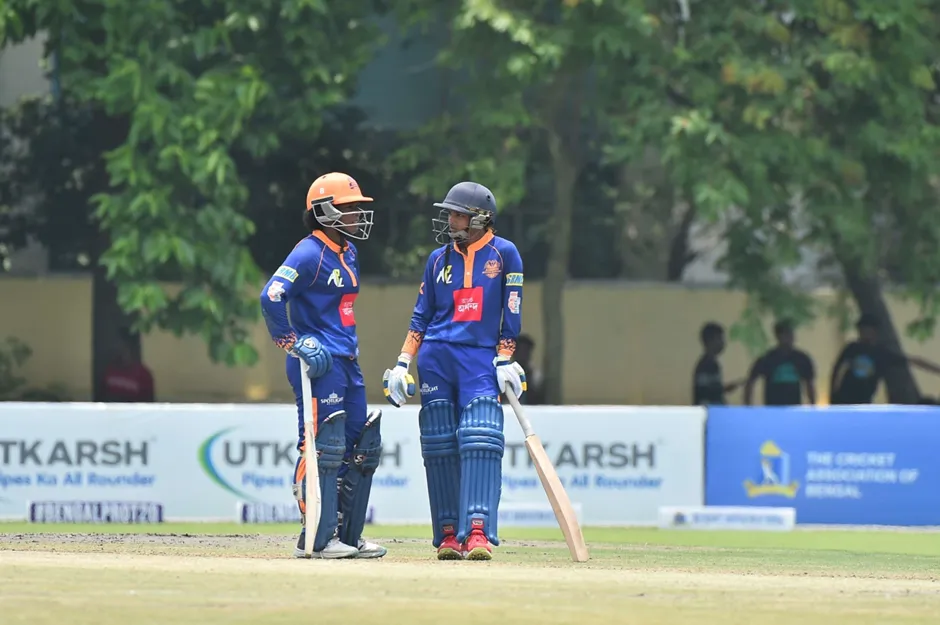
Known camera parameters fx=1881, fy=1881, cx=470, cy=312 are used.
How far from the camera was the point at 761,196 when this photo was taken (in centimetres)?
2062

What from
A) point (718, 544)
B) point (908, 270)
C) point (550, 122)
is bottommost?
point (718, 544)

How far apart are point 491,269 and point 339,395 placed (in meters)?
1.12

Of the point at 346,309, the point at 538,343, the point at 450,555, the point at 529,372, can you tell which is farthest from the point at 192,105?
the point at 450,555

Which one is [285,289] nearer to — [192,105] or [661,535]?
[661,535]

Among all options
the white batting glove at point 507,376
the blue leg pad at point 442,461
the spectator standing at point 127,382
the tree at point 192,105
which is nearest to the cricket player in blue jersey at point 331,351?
the blue leg pad at point 442,461

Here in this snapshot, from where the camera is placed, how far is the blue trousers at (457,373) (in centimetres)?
1064

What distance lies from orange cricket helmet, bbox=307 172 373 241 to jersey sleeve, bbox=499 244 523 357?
0.82 meters

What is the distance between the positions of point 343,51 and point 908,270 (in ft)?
23.4

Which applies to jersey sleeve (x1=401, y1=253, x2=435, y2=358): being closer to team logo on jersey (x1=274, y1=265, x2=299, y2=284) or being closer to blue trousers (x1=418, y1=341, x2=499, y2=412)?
blue trousers (x1=418, y1=341, x2=499, y2=412)

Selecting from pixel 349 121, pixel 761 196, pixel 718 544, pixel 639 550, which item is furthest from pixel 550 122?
pixel 639 550

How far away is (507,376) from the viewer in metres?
10.7

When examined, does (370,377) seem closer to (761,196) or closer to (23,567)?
(761,196)

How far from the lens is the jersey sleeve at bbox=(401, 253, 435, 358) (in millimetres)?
10875

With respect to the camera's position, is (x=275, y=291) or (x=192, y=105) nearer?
(x=275, y=291)
